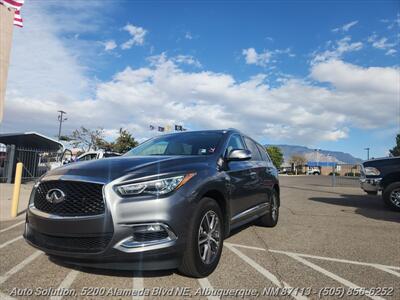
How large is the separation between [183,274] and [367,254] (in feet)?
9.14

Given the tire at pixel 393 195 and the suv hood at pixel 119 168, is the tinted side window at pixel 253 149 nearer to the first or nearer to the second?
the suv hood at pixel 119 168

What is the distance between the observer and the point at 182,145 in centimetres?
515

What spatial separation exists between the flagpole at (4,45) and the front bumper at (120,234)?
30.2m

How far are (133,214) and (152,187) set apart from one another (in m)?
0.31

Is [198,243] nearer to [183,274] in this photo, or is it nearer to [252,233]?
[183,274]

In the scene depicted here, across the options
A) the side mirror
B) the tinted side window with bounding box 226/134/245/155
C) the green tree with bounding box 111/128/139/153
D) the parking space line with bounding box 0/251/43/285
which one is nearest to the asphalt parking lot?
the parking space line with bounding box 0/251/43/285

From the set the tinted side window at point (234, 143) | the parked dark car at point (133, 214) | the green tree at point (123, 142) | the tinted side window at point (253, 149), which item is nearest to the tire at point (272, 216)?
the tinted side window at point (253, 149)

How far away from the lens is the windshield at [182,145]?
16.1 feet

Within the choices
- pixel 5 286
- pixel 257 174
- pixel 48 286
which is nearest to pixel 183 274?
pixel 48 286

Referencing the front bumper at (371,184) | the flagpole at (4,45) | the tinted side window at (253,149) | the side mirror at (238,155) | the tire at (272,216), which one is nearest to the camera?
the side mirror at (238,155)

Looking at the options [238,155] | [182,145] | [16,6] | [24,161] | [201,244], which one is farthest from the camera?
[16,6]

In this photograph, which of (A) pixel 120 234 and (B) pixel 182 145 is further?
(B) pixel 182 145

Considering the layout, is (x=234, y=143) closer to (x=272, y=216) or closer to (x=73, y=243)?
(x=272, y=216)

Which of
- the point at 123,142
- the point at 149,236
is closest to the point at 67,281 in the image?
the point at 149,236
